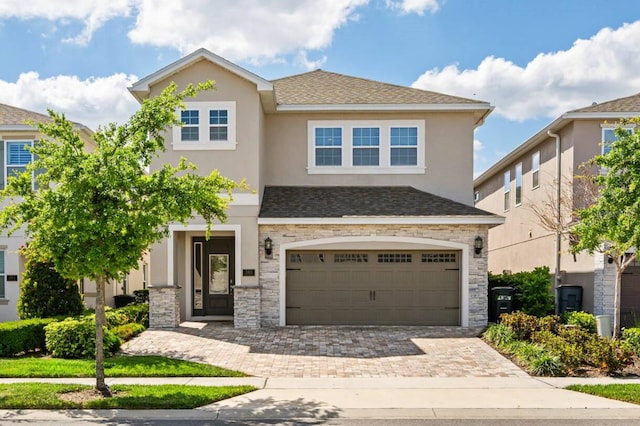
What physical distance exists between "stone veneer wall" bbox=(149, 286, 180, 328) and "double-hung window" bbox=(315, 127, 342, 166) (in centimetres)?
624

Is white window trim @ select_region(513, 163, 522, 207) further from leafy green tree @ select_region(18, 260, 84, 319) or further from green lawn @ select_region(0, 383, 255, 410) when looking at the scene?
leafy green tree @ select_region(18, 260, 84, 319)

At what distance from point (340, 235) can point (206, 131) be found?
16.3 ft

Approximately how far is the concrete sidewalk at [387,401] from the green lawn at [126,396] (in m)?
0.15

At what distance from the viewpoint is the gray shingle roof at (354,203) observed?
15273 millimetres

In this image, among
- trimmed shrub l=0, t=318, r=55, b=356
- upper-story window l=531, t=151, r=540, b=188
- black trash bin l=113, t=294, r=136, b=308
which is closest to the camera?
trimmed shrub l=0, t=318, r=55, b=356

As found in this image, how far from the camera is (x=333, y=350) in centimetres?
1225

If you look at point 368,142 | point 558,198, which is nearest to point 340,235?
point 368,142

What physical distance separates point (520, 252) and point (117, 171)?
18028 millimetres

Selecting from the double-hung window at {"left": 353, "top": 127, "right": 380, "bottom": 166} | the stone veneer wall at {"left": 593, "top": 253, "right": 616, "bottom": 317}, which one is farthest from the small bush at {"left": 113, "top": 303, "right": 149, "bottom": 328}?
the stone veneer wall at {"left": 593, "top": 253, "right": 616, "bottom": 317}

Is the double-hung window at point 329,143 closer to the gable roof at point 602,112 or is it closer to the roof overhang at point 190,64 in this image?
the roof overhang at point 190,64

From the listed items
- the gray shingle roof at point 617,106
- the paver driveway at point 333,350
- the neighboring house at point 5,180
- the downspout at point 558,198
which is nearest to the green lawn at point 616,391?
the paver driveway at point 333,350

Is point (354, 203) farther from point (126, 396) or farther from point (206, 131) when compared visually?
point (126, 396)

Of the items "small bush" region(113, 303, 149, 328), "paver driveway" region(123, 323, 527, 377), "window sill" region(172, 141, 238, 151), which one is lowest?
"paver driveway" region(123, 323, 527, 377)

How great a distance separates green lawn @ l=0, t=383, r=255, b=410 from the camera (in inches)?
319
